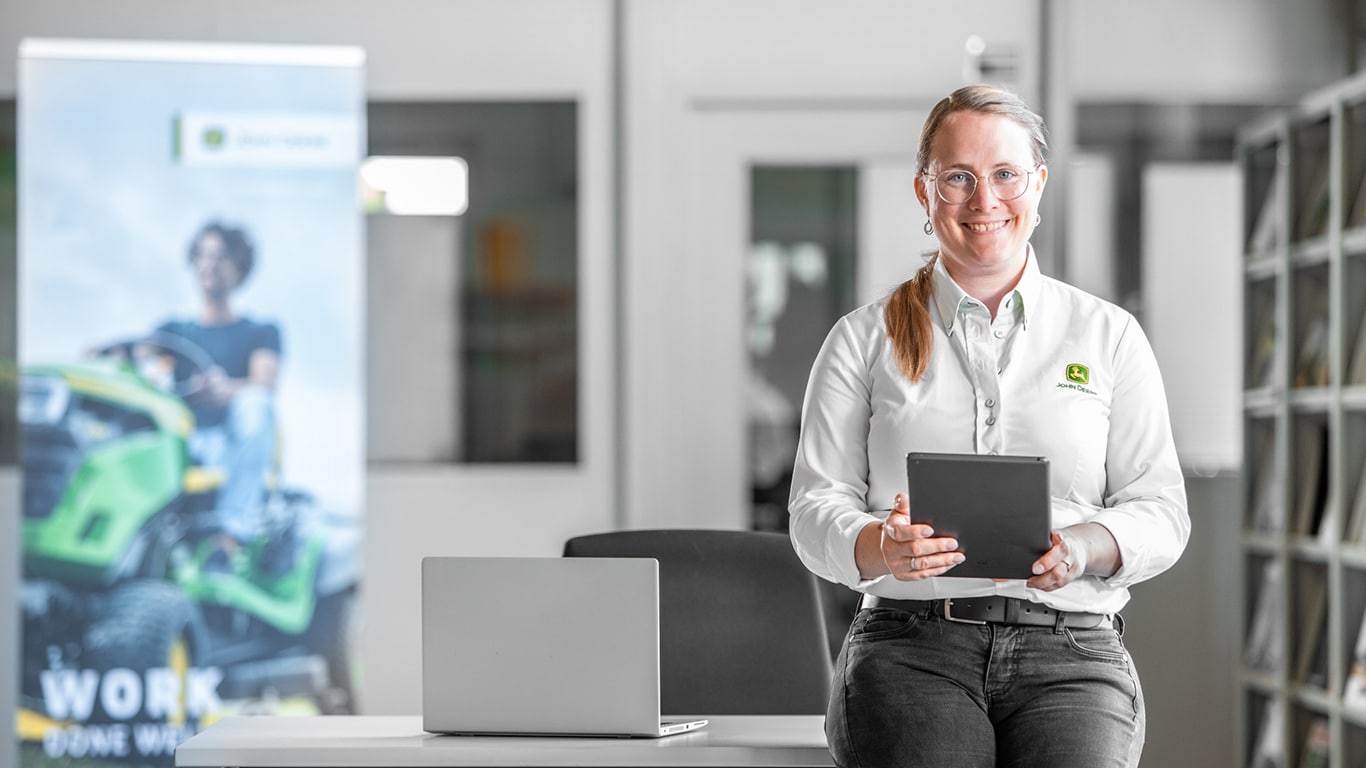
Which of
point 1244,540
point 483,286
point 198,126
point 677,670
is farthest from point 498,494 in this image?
point 1244,540

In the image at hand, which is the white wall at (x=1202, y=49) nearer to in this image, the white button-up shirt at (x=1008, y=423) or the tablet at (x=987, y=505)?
the white button-up shirt at (x=1008, y=423)

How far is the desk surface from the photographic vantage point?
1791mm

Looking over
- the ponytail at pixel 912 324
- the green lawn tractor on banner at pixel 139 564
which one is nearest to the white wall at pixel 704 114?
the green lawn tractor on banner at pixel 139 564

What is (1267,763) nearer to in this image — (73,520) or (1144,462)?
(1144,462)

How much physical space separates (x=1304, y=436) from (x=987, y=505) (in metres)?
2.91

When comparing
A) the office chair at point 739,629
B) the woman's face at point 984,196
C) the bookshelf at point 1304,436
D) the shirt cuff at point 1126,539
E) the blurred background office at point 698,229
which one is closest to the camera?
the shirt cuff at point 1126,539

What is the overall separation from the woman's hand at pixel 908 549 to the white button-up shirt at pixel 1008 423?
0.22ft

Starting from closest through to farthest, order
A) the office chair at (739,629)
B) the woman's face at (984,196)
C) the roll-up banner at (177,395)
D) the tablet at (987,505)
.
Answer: the tablet at (987,505) < the woman's face at (984,196) < the office chair at (739,629) < the roll-up banner at (177,395)

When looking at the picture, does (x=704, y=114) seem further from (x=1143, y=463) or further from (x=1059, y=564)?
(x=1059, y=564)

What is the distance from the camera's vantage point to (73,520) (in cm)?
420

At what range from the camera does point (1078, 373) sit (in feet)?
6.15

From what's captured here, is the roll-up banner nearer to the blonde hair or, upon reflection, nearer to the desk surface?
the desk surface

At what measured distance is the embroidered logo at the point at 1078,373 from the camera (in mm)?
1873

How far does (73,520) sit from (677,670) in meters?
2.41
